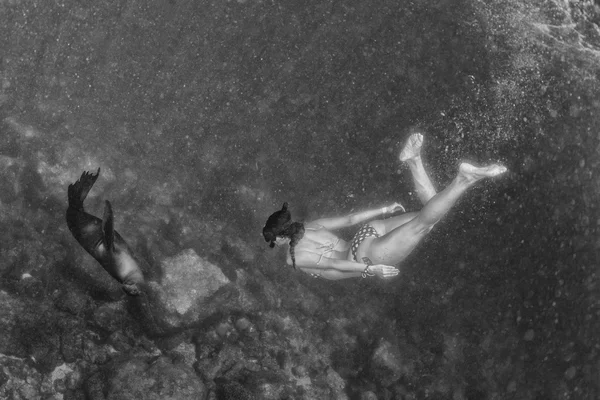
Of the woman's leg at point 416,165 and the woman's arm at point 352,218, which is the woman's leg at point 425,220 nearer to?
the woman's arm at point 352,218

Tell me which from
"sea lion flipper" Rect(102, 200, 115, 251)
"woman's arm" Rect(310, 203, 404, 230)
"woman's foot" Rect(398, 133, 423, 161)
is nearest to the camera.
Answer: "sea lion flipper" Rect(102, 200, 115, 251)

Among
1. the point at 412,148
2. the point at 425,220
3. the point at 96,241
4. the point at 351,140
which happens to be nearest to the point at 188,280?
the point at 96,241

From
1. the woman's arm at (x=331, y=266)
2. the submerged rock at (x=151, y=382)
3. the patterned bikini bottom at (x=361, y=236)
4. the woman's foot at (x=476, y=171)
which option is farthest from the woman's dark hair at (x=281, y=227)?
the submerged rock at (x=151, y=382)

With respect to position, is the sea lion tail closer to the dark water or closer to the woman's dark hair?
the woman's dark hair

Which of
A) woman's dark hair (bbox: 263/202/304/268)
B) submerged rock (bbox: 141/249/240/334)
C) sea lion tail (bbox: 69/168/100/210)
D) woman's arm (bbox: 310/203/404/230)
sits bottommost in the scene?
submerged rock (bbox: 141/249/240/334)

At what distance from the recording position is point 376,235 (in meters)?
5.66

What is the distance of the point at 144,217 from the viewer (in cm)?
758

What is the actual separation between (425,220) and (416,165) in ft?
3.28

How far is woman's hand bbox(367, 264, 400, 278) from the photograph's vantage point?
5.00 metres

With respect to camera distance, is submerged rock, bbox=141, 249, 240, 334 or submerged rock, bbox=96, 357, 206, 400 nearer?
submerged rock, bbox=96, 357, 206, 400

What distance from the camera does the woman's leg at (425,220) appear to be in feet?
15.3

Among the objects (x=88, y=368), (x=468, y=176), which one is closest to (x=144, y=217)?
(x=88, y=368)

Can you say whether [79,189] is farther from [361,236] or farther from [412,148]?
[412,148]

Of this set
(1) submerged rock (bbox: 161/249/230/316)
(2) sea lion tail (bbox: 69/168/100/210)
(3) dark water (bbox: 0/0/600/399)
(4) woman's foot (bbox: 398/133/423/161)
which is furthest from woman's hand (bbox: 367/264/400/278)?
(2) sea lion tail (bbox: 69/168/100/210)
